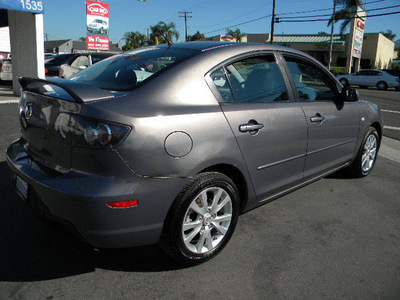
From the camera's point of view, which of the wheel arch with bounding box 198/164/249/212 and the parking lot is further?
the wheel arch with bounding box 198/164/249/212

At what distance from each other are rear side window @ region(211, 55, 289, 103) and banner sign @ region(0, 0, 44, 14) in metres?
9.39

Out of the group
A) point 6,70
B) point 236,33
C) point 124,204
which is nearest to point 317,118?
point 124,204

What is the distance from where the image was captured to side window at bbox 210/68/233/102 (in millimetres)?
2645

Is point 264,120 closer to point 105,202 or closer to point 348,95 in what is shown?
point 105,202

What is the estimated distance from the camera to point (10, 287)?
2.28 meters

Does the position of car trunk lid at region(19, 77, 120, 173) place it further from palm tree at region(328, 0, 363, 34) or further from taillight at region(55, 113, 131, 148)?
palm tree at region(328, 0, 363, 34)

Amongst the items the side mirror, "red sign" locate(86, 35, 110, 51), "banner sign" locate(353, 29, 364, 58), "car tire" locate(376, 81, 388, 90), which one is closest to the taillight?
the side mirror

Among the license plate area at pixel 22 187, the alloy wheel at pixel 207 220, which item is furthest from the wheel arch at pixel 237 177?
the license plate area at pixel 22 187

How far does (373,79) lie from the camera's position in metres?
26.8

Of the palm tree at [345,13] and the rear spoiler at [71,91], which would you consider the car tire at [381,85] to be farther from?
the rear spoiler at [71,91]

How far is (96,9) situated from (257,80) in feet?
62.3

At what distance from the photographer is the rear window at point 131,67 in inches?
102

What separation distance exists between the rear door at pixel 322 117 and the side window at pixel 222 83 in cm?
86

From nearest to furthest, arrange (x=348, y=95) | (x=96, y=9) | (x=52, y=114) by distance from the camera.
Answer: (x=52, y=114), (x=348, y=95), (x=96, y=9)
